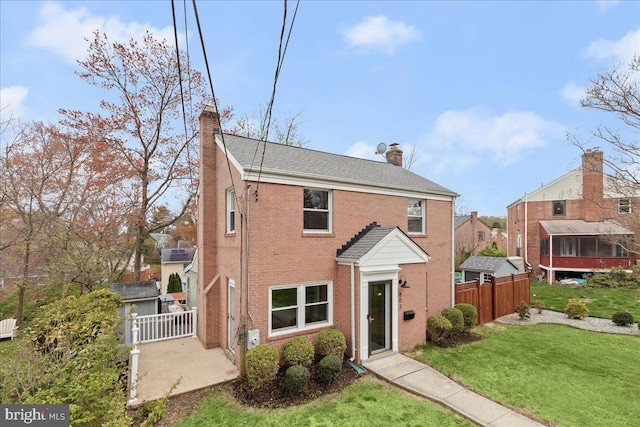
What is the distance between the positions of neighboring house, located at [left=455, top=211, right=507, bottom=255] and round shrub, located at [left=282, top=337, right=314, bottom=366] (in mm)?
27606

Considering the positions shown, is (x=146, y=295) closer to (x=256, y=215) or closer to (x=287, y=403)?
(x=256, y=215)

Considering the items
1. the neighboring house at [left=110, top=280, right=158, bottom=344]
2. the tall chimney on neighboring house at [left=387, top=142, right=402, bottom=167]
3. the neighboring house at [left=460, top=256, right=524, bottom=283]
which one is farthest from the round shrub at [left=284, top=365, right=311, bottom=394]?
the neighboring house at [left=460, top=256, right=524, bottom=283]

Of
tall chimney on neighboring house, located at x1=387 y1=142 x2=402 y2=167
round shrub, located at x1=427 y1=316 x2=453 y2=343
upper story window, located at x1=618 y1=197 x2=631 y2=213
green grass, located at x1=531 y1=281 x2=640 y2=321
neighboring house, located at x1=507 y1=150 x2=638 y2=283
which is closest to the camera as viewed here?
round shrub, located at x1=427 y1=316 x2=453 y2=343

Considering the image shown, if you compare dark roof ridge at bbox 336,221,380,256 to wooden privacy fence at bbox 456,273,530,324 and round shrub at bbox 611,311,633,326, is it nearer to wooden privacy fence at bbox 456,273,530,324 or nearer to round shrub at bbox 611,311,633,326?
wooden privacy fence at bbox 456,273,530,324

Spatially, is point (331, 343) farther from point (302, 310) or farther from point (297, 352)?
point (302, 310)

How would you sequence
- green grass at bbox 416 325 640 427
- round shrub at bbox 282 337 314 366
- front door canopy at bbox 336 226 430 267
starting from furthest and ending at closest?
front door canopy at bbox 336 226 430 267 < round shrub at bbox 282 337 314 366 < green grass at bbox 416 325 640 427

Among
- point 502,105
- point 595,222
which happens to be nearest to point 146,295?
point 502,105

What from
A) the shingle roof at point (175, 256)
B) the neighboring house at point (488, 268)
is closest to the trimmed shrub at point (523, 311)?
the neighboring house at point (488, 268)

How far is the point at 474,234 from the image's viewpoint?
3728cm

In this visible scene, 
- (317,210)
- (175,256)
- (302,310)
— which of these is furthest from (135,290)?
(175,256)

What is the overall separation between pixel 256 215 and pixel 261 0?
202 inches

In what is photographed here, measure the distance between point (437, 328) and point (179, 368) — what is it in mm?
8673

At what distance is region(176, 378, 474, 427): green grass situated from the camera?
20.2 feet

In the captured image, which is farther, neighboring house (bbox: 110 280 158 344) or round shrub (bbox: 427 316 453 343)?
neighboring house (bbox: 110 280 158 344)
